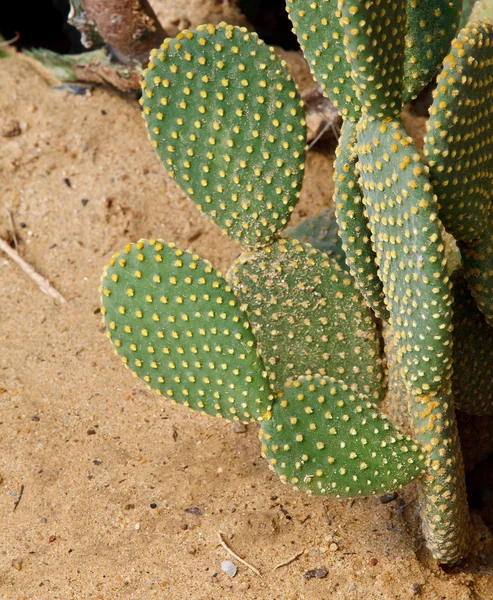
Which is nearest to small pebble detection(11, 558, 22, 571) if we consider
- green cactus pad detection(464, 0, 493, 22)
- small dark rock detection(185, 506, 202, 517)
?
small dark rock detection(185, 506, 202, 517)

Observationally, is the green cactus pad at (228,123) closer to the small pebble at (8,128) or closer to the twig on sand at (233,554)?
the twig on sand at (233,554)

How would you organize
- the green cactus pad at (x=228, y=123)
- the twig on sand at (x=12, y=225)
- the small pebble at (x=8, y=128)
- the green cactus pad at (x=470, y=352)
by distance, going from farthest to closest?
the small pebble at (x=8, y=128), the twig on sand at (x=12, y=225), the green cactus pad at (x=470, y=352), the green cactus pad at (x=228, y=123)

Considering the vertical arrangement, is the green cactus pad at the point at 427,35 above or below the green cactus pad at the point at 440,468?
above

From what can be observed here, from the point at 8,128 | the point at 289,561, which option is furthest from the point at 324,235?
the point at 8,128


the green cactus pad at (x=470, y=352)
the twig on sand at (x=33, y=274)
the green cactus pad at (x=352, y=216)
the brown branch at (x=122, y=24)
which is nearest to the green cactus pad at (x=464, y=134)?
the green cactus pad at (x=352, y=216)

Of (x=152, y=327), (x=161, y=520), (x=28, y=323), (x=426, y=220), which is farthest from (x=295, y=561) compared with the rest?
(x=28, y=323)

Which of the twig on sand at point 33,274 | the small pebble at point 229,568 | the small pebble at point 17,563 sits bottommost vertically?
the small pebble at point 17,563

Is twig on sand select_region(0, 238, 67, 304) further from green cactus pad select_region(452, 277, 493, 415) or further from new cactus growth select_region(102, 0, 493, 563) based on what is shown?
green cactus pad select_region(452, 277, 493, 415)
